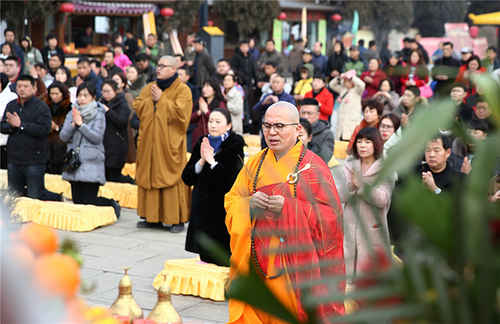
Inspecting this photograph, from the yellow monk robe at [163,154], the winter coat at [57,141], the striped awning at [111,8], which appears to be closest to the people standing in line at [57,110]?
the winter coat at [57,141]

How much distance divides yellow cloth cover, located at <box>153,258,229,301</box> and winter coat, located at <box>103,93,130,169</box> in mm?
3213

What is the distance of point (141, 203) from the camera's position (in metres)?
7.61

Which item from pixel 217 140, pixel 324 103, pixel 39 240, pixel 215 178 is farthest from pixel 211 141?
pixel 324 103

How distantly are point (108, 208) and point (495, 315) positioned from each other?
732cm

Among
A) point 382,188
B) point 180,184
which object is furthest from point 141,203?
point 382,188

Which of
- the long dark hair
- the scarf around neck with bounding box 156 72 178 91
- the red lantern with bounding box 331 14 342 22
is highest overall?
the red lantern with bounding box 331 14 342 22

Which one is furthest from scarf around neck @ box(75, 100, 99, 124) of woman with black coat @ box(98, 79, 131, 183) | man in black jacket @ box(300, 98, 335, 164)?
man in black jacket @ box(300, 98, 335, 164)

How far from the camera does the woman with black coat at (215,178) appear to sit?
5.51 metres

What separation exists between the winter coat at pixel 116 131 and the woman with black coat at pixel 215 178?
308cm

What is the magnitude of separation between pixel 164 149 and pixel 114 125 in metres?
1.41

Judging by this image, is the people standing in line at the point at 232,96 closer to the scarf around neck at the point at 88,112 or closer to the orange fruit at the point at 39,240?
the scarf around neck at the point at 88,112

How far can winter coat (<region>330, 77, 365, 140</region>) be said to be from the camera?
11625mm

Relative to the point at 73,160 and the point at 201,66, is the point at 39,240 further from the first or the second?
the point at 201,66

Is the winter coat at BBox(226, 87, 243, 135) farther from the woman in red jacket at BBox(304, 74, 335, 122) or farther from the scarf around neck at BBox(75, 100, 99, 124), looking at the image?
the scarf around neck at BBox(75, 100, 99, 124)
